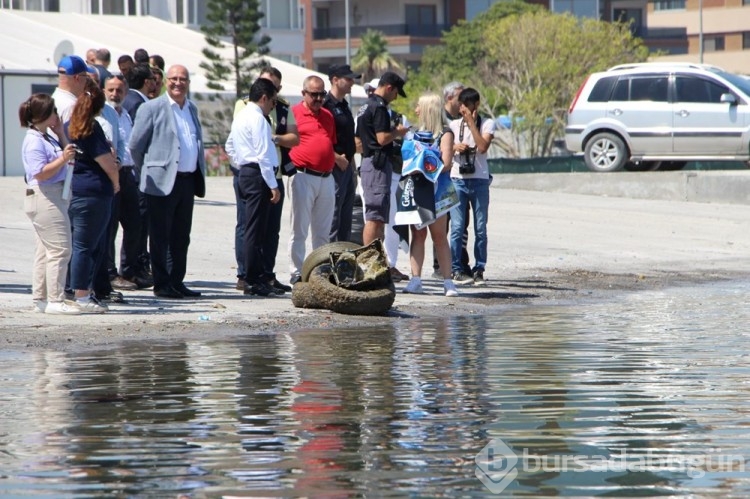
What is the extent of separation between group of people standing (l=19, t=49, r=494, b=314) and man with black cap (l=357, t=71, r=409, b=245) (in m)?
0.01

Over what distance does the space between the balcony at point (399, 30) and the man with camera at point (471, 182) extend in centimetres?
8343

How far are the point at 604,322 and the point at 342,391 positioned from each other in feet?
13.8

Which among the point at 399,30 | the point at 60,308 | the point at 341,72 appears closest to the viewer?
the point at 60,308

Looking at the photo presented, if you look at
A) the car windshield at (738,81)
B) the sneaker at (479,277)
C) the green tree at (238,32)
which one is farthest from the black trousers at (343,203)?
the green tree at (238,32)

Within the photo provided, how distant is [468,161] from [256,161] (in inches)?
101

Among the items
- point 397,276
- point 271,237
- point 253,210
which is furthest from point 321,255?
point 397,276

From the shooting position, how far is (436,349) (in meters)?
10.2

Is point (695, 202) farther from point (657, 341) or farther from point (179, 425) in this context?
point (179, 425)

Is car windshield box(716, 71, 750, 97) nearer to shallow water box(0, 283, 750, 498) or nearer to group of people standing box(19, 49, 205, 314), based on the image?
group of people standing box(19, 49, 205, 314)

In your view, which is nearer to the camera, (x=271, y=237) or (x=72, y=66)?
(x=72, y=66)

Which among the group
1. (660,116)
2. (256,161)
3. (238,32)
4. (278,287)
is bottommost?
(278,287)

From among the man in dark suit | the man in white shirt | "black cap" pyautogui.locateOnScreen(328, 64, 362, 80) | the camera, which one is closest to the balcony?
the camera

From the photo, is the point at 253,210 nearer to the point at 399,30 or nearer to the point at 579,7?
the point at 399,30

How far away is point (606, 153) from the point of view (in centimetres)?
2709
